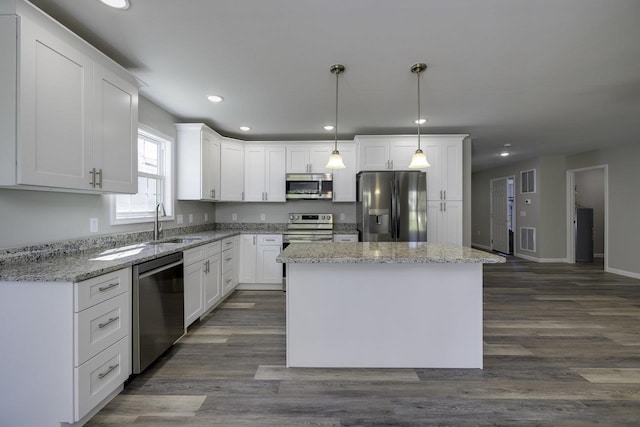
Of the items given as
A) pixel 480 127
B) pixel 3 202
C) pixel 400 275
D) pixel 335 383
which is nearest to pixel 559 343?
pixel 400 275

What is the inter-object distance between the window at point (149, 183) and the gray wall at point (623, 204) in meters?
7.65

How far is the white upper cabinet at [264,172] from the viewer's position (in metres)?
4.78

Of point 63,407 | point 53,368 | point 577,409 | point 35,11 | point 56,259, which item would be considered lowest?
point 577,409

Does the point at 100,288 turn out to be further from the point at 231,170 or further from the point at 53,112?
the point at 231,170

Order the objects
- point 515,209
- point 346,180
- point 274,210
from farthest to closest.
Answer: point 515,209, point 274,210, point 346,180

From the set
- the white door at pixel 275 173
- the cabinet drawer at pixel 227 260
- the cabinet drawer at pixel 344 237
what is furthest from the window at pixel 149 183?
the cabinet drawer at pixel 344 237

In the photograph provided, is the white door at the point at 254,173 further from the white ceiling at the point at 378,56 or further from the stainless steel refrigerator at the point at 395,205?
the stainless steel refrigerator at the point at 395,205

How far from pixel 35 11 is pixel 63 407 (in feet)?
7.24

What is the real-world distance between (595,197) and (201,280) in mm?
9572

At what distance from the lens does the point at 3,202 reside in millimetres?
1874

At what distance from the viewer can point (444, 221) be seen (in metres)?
4.32

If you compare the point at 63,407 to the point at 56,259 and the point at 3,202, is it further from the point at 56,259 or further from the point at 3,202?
the point at 3,202

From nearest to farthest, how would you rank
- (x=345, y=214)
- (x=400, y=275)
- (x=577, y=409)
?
1. (x=577, y=409)
2. (x=400, y=275)
3. (x=345, y=214)

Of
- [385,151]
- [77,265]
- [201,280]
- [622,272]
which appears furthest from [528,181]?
[77,265]
